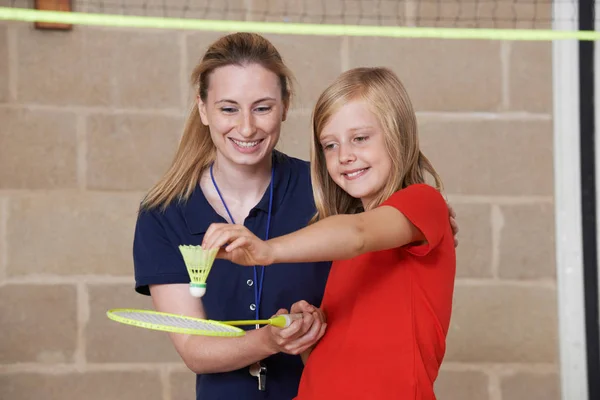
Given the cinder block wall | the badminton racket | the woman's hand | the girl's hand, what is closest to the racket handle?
the woman's hand

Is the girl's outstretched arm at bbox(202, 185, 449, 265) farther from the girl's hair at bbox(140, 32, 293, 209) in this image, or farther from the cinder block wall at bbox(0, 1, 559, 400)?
the cinder block wall at bbox(0, 1, 559, 400)

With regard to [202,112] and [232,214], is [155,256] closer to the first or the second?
[232,214]

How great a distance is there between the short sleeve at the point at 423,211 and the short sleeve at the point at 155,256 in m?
0.64

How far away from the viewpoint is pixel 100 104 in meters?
3.34

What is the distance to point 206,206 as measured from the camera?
6.77 ft

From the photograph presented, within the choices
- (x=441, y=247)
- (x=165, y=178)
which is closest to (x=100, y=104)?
(x=165, y=178)

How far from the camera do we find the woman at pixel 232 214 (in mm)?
1999

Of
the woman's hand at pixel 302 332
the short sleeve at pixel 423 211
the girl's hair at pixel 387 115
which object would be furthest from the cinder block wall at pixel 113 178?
the short sleeve at pixel 423 211

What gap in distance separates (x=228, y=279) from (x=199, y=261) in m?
0.65

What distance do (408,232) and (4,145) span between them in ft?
7.24

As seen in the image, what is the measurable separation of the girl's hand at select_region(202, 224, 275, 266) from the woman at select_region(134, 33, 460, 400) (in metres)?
0.58

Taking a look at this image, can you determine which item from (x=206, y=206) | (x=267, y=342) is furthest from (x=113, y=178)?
(x=267, y=342)

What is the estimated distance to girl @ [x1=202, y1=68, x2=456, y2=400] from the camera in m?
1.44

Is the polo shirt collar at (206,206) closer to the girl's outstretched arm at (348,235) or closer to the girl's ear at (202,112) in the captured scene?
the girl's ear at (202,112)
